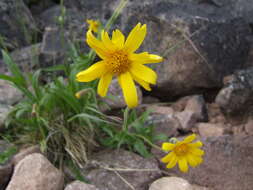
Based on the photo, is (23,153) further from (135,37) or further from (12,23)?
(12,23)

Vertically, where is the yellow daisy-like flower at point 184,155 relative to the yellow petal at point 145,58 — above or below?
below

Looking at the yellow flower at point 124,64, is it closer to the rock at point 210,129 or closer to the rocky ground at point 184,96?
the rocky ground at point 184,96

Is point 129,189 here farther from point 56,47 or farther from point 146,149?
point 56,47

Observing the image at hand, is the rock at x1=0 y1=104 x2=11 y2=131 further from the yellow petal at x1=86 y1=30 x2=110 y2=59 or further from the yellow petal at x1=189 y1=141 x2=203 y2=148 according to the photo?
the yellow petal at x1=189 y1=141 x2=203 y2=148

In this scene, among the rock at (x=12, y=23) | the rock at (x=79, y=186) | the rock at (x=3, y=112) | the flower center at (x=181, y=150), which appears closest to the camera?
the rock at (x=79, y=186)

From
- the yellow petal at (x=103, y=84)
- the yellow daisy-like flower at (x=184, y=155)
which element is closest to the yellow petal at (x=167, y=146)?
the yellow daisy-like flower at (x=184, y=155)
